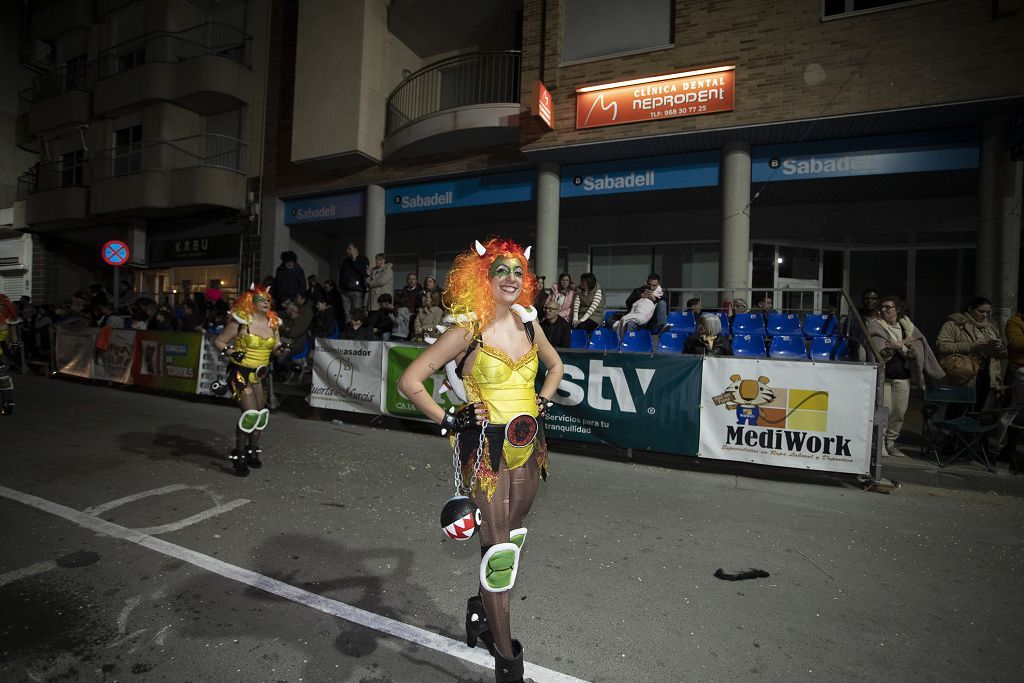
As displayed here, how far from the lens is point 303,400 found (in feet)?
37.5

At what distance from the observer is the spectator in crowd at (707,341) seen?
8.71 metres

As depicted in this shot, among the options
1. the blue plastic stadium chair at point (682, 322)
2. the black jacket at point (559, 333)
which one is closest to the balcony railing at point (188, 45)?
the black jacket at point (559, 333)

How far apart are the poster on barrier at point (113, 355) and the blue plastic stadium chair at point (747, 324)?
13.4 metres

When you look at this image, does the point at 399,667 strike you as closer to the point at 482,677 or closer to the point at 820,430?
the point at 482,677

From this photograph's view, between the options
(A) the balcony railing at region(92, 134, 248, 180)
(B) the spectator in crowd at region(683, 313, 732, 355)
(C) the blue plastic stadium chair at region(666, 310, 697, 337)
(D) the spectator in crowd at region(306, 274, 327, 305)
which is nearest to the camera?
(B) the spectator in crowd at region(683, 313, 732, 355)

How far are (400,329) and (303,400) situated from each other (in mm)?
2566

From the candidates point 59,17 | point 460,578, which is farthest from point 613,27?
point 59,17

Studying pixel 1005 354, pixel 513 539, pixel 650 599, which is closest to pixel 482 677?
pixel 513 539

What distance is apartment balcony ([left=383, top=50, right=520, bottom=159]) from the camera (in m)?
13.5

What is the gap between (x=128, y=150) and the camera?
69.3 ft

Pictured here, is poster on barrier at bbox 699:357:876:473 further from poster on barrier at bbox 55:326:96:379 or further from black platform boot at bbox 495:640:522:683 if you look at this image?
poster on barrier at bbox 55:326:96:379

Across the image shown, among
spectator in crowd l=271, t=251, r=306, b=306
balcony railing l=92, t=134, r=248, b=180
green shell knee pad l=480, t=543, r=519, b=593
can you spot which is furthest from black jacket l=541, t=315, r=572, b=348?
balcony railing l=92, t=134, r=248, b=180

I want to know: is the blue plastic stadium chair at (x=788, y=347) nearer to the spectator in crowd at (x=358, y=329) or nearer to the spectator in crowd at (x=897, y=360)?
the spectator in crowd at (x=897, y=360)

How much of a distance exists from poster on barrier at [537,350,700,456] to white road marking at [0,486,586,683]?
4.32 meters
